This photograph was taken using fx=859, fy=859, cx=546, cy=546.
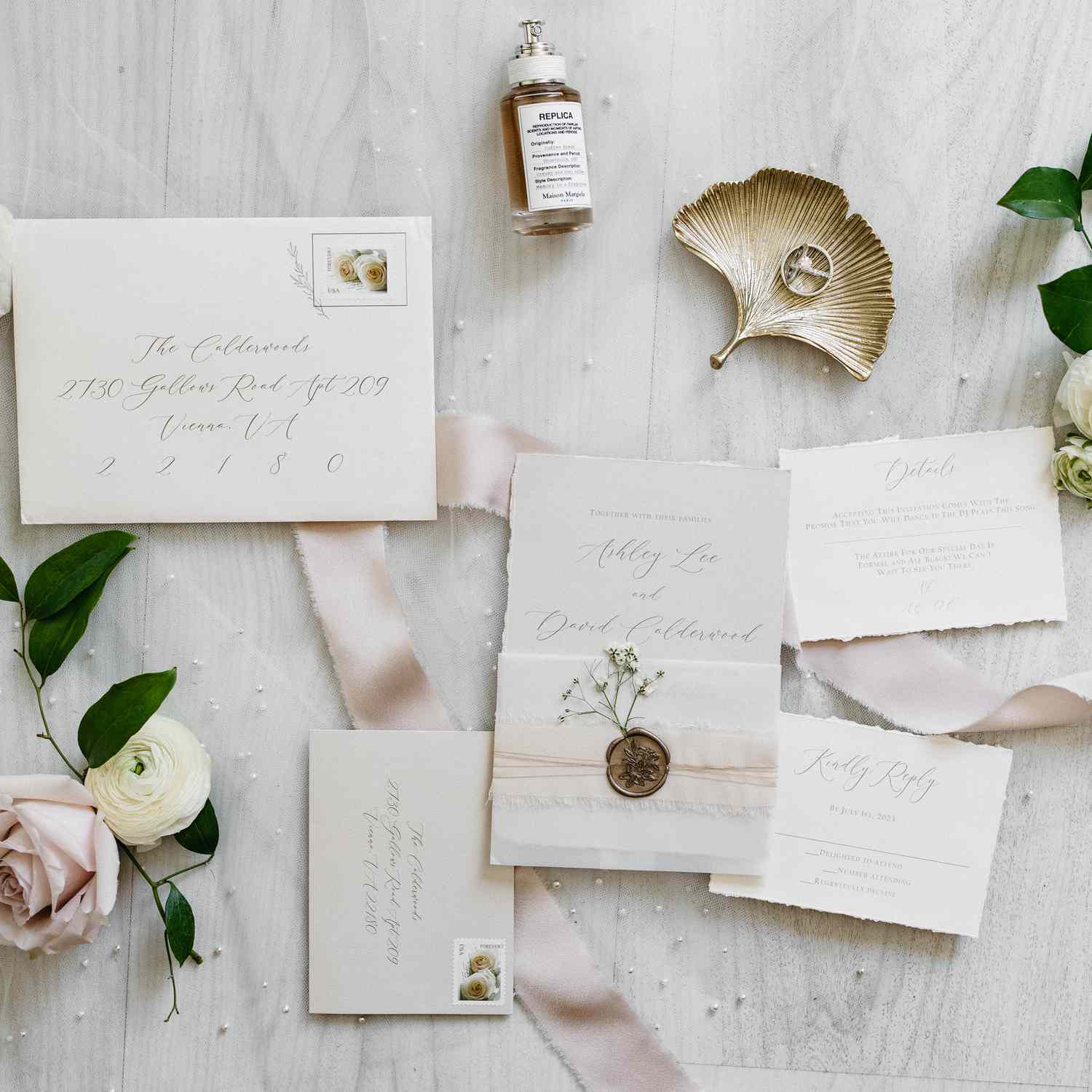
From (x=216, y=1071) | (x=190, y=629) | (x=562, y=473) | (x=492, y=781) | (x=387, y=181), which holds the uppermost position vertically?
(x=387, y=181)

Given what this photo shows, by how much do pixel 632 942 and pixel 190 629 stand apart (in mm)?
476

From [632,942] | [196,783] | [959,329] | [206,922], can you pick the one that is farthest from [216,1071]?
[959,329]

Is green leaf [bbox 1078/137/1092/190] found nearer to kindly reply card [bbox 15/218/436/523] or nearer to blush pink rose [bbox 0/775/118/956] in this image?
kindly reply card [bbox 15/218/436/523]

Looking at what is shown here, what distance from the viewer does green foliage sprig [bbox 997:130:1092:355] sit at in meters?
0.71

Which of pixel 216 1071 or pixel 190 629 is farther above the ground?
pixel 190 629

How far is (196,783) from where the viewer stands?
2.32ft

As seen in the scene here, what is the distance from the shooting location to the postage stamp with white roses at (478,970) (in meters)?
0.75

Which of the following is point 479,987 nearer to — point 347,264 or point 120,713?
point 120,713

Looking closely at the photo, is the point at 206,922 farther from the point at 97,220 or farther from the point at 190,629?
the point at 97,220

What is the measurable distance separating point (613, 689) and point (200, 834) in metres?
0.37

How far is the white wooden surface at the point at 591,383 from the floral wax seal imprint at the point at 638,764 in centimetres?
9

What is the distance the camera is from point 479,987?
29.4 inches

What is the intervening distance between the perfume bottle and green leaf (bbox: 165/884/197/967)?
0.65m

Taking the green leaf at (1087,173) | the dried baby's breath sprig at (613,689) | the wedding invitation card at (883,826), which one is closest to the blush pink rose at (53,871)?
the dried baby's breath sprig at (613,689)
